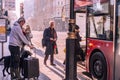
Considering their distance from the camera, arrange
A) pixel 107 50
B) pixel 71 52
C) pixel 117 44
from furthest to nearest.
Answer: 1. pixel 107 50
2. pixel 117 44
3. pixel 71 52

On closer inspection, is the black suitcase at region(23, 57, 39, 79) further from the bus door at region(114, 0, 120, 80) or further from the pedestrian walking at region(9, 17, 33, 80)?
the bus door at region(114, 0, 120, 80)

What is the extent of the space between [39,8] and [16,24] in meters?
45.7

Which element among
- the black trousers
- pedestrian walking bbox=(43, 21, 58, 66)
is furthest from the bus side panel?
pedestrian walking bbox=(43, 21, 58, 66)

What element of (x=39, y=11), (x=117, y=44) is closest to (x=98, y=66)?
(x=117, y=44)

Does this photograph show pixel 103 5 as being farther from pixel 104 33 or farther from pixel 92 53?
pixel 92 53

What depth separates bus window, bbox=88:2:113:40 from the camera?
8.57m

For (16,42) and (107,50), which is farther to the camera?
(16,42)

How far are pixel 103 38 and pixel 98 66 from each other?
929 mm

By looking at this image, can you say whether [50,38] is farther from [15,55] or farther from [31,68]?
[31,68]

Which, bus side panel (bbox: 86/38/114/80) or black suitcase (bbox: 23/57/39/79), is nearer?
bus side panel (bbox: 86/38/114/80)

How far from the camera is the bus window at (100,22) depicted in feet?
28.1

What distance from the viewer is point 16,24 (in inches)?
347

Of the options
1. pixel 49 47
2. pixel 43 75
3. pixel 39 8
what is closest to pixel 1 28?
pixel 49 47

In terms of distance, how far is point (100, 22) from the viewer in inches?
363
